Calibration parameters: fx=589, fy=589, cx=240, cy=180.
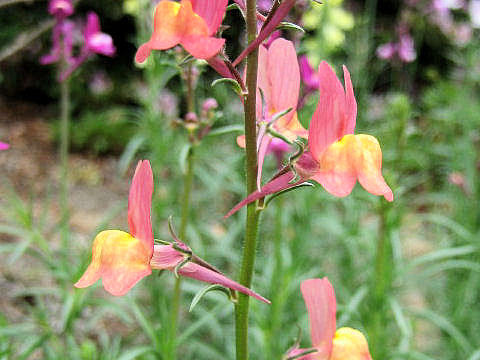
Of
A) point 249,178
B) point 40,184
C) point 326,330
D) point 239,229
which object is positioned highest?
point 249,178

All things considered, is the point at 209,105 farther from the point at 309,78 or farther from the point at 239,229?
the point at 239,229

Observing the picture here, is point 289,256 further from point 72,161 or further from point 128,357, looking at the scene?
point 72,161

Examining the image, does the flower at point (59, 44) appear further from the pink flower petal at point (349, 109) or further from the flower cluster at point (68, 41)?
the pink flower petal at point (349, 109)

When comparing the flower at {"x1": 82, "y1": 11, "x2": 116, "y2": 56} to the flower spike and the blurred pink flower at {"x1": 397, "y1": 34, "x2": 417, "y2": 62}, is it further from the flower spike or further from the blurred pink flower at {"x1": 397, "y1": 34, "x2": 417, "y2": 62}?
the blurred pink flower at {"x1": 397, "y1": 34, "x2": 417, "y2": 62}

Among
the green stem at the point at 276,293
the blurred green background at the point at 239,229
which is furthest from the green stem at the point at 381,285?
the green stem at the point at 276,293

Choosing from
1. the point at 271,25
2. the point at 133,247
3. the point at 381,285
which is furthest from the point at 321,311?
the point at 381,285

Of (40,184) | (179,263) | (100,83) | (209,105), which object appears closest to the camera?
(179,263)

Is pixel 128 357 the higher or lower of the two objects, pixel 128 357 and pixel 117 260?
the lower

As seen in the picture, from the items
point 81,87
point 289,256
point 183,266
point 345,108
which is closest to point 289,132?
point 345,108
